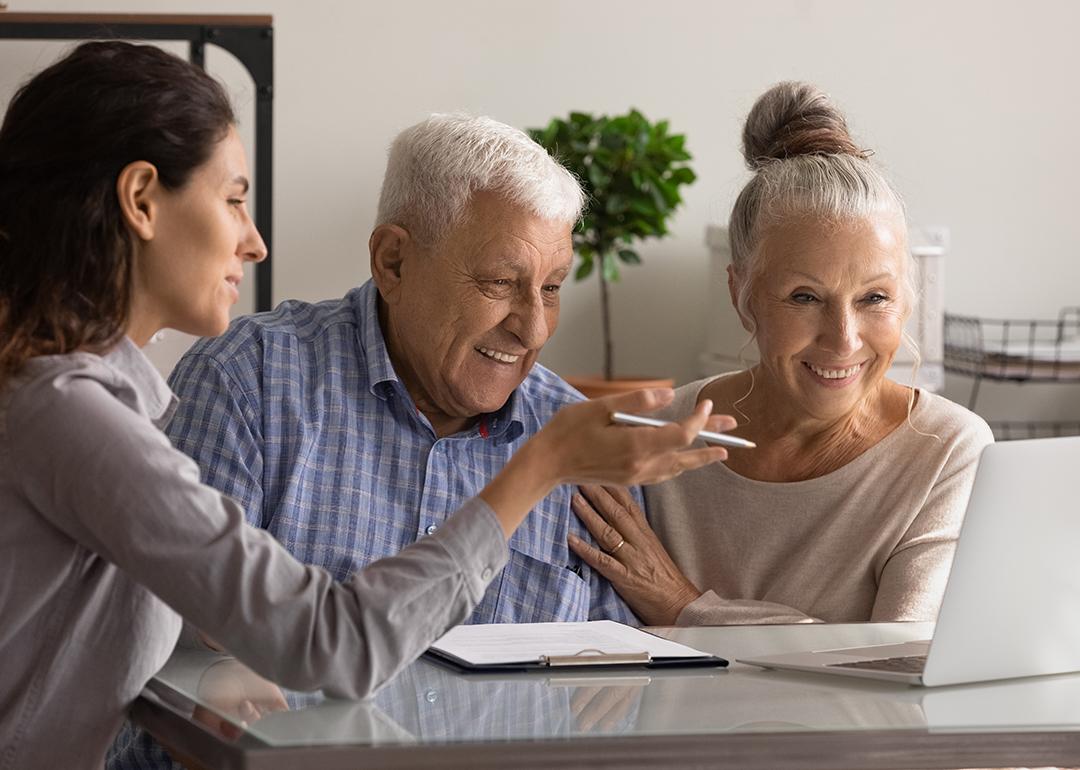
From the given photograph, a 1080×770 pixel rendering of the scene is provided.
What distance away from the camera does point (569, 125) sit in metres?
3.85

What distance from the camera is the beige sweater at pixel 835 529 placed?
177 centimetres

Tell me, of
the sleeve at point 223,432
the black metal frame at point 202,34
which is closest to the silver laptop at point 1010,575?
the sleeve at point 223,432

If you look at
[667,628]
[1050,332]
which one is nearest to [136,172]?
[667,628]

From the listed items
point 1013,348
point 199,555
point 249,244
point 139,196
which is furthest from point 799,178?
point 1013,348

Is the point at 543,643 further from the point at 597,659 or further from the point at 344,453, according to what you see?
the point at 344,453

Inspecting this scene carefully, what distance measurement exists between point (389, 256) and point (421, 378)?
0.53 feet

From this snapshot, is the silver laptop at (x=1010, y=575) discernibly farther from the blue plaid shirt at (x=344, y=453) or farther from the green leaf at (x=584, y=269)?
the green leaf at (x=584, y=269)

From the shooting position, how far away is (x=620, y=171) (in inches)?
151

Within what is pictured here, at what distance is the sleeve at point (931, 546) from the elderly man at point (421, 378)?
330 millimetres

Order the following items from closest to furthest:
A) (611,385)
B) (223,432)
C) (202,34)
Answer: (223,432), (202,34), (611,385)

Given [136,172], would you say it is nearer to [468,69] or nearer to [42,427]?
[42,427]

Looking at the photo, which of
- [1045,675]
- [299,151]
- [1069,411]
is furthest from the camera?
[1069,411]

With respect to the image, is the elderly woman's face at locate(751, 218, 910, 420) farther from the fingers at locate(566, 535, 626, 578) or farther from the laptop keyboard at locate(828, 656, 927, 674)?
the laptop keyboard at locate(828, 656, 927, 674)

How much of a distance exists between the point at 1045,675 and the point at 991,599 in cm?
15
